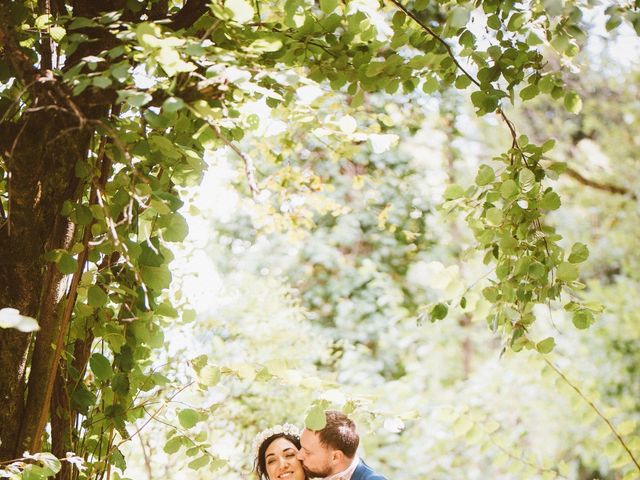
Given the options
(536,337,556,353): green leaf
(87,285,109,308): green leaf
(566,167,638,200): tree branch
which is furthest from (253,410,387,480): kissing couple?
(566,167,638,200): tree branch

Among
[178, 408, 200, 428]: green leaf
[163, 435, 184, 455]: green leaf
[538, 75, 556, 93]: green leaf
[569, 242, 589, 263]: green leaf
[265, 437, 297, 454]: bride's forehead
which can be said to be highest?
[538, 75, 556, 93]: green leaf

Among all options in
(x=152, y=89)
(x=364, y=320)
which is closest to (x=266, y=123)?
(x=152, y=89)

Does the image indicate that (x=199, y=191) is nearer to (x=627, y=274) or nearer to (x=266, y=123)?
(x=266, y=123)

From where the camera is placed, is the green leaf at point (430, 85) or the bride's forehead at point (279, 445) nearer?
the green leaf at point (430, 85)

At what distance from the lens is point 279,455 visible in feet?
7.57

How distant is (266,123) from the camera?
1.18 metres

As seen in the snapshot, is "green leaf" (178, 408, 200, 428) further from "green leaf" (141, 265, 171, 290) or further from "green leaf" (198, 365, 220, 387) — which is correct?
"green leaf" (141, 265, 171, 290)

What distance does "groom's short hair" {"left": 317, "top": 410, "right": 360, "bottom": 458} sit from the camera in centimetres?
224

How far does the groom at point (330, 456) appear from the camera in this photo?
223 centimetres

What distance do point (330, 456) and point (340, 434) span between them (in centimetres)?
8

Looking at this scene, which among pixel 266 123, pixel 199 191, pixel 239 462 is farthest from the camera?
pixel 239 462

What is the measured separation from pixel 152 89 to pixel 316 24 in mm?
382

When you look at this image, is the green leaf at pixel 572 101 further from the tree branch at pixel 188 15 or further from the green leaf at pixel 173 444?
the green leaf at pixel 173 444

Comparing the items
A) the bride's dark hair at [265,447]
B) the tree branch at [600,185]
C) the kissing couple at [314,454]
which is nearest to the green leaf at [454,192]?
the kissing couple at [314,454]
